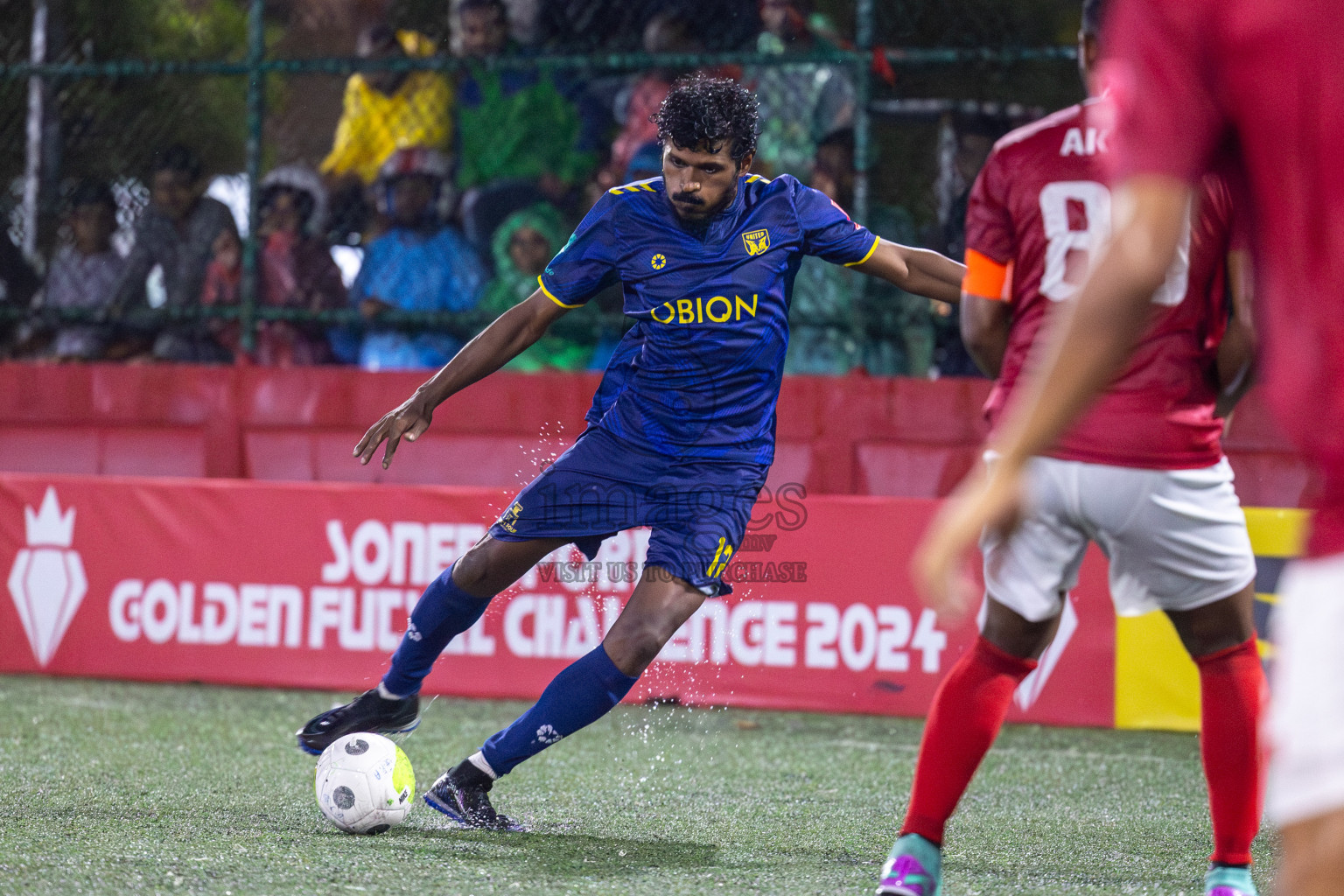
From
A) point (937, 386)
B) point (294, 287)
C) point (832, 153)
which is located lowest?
point (937, 386)

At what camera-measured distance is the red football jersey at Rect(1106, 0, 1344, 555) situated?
143 cm

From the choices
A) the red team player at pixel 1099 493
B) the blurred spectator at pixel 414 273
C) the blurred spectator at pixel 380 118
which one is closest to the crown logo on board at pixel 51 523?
the blurred spectator at pixel 414 273

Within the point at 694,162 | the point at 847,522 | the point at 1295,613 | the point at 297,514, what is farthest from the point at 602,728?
the point at 1295,613

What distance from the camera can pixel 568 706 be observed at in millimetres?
3709

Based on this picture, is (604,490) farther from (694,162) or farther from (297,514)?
(297,514)

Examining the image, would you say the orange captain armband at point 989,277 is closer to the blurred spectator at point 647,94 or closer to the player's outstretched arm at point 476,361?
the player's outstretched arm at point 476,361

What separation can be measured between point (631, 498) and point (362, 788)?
1.00m

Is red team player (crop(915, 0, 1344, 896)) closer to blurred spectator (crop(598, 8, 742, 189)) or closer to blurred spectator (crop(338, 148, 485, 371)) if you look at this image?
blurred spectator (crop(598, 8, 742, 189))

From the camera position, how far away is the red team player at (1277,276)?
1.41m

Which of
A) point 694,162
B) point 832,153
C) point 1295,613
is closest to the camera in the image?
point 1295,613

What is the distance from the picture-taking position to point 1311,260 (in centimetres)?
146

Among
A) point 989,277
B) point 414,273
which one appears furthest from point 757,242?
point 414,273

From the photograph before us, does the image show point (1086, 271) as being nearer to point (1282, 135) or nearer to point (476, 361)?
point (1282, 135)

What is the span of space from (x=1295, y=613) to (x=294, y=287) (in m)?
6.67
